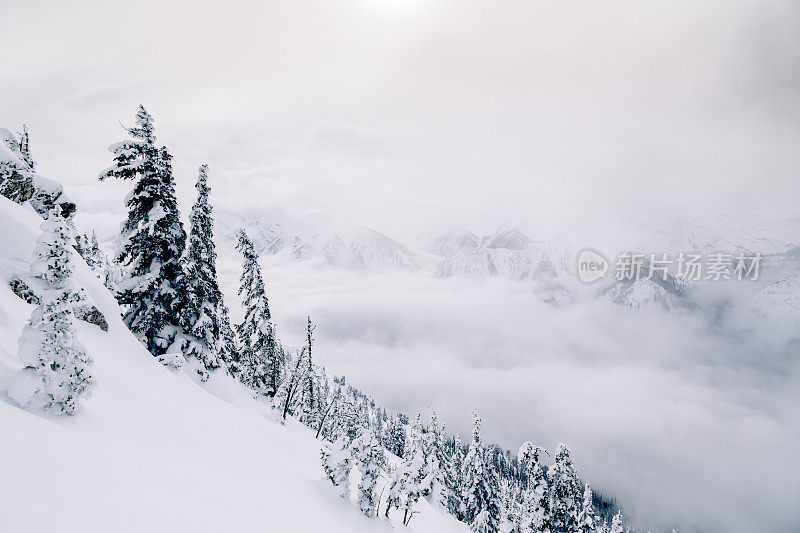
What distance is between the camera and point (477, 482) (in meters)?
55.5

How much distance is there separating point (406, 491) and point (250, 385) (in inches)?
1320

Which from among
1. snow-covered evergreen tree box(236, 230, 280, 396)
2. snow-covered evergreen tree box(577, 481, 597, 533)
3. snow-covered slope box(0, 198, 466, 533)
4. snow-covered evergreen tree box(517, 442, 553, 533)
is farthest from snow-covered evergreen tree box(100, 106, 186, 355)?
snow-covered evergreen tree box(577, 481, 597, 533)

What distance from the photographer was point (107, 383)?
10195 millimetres

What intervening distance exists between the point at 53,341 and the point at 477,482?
197ft

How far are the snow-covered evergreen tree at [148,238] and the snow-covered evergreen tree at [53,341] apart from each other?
1349 cm

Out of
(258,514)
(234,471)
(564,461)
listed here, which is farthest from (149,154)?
(564,461)

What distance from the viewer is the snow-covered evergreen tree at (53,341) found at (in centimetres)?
712

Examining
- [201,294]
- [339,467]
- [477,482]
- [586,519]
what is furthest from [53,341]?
[477,482]

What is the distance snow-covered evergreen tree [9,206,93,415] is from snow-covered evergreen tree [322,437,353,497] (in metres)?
9.01

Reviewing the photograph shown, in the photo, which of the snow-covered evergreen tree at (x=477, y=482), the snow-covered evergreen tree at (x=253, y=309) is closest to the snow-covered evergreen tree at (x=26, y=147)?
the snow-covered evergreen tree at (x=253, y=309)

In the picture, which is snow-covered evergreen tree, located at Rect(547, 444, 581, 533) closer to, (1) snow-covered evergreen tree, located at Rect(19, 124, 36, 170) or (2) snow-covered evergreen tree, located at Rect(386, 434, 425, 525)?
(2) snow-covered evergreen tree, located at Rect(386, 434, 425, 525)

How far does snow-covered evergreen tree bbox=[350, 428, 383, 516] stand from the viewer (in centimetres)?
1466

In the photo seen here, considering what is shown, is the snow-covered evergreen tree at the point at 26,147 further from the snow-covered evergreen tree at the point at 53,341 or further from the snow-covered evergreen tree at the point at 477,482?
the snow-covered evergreen tree at the point at 477,482

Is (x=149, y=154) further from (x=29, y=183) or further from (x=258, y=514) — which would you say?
(x=258, y=514)
